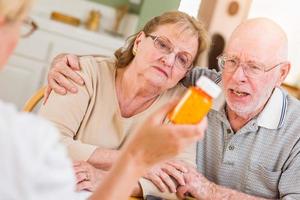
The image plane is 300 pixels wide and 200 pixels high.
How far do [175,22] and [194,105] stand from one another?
0.76m

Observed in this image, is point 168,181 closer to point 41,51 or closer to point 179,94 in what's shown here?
point 179,94

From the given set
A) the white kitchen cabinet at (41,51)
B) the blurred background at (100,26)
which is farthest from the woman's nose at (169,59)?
the white kitchen cabinet at (41,51)

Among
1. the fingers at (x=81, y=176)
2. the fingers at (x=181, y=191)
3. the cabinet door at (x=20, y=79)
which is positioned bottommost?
the cabinet door at (x=20, y=79)

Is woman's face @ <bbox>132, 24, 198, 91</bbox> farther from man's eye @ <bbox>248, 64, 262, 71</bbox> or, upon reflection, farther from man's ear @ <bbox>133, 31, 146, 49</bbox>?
man's eye @ <bbox>248, 64, 262, 71</bbox>

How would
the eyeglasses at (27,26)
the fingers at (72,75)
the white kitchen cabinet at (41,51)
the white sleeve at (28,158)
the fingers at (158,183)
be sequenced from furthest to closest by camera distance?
the white kitchen cabinet at (41,51)
the fingers at (72,75)
the fingers at (158,183)
the eyeglasses at (27,26)
the white sleeve at (28,158)

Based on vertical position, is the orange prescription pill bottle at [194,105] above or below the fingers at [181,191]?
above

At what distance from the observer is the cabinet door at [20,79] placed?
330 cm

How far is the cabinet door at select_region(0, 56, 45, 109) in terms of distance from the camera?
330cm

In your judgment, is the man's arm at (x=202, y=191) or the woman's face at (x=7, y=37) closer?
the woman's face at (x=7, y=37)

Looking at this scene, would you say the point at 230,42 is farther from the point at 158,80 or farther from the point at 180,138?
the point at 180,138

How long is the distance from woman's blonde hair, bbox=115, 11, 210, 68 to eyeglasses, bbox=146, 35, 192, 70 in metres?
0.06

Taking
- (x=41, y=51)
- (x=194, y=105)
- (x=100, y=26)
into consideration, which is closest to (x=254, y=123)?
(x=194, y=105)

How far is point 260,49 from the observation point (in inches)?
61.4

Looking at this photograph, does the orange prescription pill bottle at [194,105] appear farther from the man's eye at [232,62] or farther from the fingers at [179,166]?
the man's eye at [232,62]
